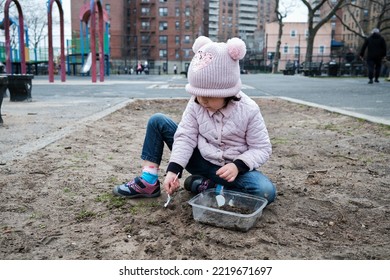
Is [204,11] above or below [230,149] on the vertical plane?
above

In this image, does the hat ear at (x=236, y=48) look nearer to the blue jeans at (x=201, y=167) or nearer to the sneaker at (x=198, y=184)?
the blue jeans at (x=201, y=167)

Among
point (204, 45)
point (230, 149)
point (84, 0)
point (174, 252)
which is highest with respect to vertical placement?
point (84, 0)

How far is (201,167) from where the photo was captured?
7.65 ft

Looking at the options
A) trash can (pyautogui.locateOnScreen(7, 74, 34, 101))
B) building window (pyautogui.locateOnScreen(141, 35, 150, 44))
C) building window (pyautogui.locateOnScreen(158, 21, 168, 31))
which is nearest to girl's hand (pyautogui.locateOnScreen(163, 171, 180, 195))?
trash can (pyautogui.locateOnScreen(7, 74, 34, 101))

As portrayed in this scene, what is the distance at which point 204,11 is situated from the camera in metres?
69.6

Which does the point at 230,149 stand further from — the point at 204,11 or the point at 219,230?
the point at 204,11

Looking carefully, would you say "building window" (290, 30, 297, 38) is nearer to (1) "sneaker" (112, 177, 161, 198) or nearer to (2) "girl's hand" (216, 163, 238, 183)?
(1) "sneaker" (112, 177, 161, 198)

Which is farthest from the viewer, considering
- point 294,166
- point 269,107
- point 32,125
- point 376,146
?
point 269,107

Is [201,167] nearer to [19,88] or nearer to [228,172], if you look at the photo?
[228,172]

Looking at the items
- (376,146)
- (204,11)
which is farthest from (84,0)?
(376,146)

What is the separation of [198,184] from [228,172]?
1.37ft

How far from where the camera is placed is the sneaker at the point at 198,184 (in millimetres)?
2357

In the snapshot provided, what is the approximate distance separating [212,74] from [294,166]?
1469mm

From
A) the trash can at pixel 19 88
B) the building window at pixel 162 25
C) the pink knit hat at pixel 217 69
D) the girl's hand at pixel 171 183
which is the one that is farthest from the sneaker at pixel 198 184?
the building window at pixel 162 25
